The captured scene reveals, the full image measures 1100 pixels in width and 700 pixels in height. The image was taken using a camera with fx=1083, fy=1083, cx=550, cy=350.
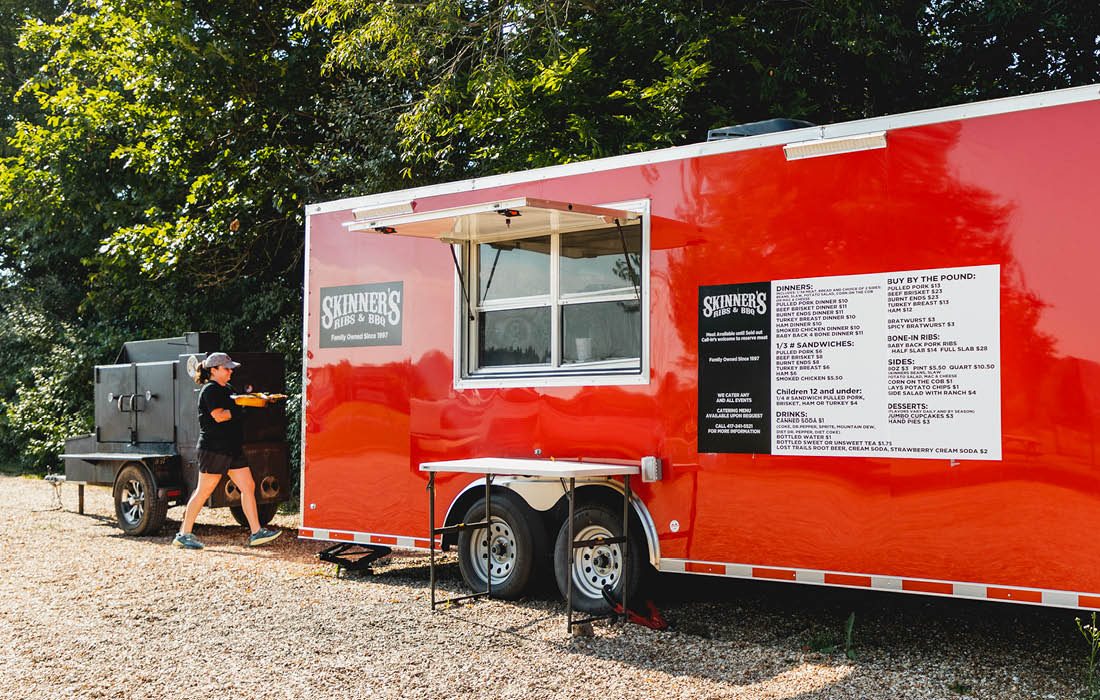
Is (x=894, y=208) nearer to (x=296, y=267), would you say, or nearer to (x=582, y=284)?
(x=582, y=284)

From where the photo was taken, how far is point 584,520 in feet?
25.0

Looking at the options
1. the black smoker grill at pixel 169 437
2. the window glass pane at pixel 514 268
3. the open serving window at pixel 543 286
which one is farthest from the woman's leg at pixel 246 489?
the window glass pane at pixel 514 268

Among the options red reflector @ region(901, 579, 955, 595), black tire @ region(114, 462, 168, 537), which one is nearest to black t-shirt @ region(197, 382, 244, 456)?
black tire @ region(114, 462, 168, 537)

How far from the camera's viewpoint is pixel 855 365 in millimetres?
6457

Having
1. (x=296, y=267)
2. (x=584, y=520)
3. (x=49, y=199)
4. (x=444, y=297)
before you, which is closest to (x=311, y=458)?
(x=444, y=297)

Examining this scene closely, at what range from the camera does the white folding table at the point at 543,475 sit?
23.1ft

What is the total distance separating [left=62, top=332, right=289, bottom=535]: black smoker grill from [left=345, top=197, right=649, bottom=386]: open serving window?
3847 millimetres

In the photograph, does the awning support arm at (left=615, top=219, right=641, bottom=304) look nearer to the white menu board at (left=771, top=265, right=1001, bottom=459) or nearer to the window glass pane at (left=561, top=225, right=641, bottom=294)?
the window glass pane at (left=561, top=225, right=641, bottom=294)

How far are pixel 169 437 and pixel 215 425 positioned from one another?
1727 millimetres

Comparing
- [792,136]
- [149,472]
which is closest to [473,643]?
[792,136]

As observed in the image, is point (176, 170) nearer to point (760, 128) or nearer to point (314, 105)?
point (314, 105)

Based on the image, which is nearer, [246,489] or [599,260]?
[599,260]

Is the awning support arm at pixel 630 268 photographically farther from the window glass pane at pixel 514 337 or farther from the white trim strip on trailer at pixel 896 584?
the white trim strip on trailer at pixel 896 584

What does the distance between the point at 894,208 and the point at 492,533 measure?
3805 millimetres
